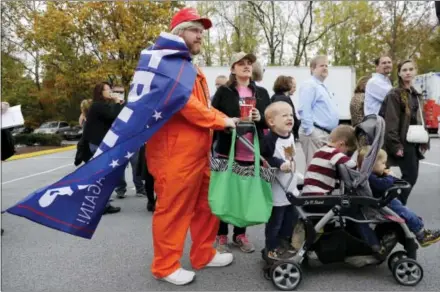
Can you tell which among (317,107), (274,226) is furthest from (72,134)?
(274,226)

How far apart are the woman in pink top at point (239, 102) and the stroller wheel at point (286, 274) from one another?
34.1 inches

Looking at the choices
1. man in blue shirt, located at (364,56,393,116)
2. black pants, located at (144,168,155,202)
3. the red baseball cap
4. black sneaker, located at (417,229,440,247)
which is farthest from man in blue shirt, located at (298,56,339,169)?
black pants, located at (144,168,155,202)

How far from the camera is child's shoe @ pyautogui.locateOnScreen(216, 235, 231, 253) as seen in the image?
13.0ft

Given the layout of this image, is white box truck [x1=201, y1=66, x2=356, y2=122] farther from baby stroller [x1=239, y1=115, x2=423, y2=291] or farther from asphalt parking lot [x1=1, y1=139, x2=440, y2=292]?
baby stroller [x1=239, y1=115, x2=423, y2=291]

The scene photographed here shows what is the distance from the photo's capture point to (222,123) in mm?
3188

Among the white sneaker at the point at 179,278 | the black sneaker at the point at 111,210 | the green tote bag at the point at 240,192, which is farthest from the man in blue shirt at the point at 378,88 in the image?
the black sneaker at the point at 111,210

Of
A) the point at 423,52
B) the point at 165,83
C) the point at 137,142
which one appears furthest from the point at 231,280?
the point at 423,52

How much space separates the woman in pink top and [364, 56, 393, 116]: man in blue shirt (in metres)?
1.57

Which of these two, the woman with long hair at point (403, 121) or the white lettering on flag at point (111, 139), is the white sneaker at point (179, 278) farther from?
the woman with long hair at point (403, 121)

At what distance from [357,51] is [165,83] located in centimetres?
3189

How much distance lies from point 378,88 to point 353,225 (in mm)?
2153

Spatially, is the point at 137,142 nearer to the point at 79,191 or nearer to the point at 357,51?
the point at 79,191

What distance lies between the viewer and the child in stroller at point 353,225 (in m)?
3.14

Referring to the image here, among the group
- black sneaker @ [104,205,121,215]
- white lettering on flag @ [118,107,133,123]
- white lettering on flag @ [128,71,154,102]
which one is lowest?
black sneaker @ [104,205,121,215]
